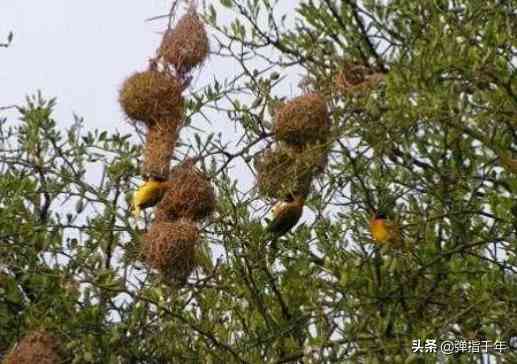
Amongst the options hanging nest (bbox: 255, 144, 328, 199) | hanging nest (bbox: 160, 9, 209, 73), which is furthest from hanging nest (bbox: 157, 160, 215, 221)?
hanging nest (bbox: 160, 9, 209, 73)

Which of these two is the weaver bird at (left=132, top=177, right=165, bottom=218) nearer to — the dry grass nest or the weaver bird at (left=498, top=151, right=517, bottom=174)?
the dry grass nest

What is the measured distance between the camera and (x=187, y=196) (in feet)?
9.48

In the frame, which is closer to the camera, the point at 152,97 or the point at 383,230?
the point at 152,97

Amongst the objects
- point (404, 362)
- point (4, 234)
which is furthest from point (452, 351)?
point (4, 234)

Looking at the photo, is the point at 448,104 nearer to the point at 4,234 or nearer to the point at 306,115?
the point at 306,115

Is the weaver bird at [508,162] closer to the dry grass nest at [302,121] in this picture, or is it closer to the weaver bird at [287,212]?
the dry grass nest at [302,121]

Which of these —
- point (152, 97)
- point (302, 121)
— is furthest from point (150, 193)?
point (302, 121)

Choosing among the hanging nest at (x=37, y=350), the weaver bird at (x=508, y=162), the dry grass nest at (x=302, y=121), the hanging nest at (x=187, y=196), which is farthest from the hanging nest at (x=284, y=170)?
the hanging nest at (x=37, y=350)

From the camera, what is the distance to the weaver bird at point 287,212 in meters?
3.04

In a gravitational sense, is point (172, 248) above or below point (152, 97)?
below

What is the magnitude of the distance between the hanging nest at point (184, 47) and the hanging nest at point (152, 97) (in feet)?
0.15

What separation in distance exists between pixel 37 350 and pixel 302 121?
33.5 inches

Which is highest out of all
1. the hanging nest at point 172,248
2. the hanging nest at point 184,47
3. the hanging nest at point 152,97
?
the hanging nest at point 184,47

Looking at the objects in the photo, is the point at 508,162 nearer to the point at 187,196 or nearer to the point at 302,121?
the point at 302,121
